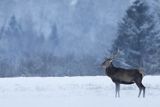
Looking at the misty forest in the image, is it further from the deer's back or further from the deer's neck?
the deer's back

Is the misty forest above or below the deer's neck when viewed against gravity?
below

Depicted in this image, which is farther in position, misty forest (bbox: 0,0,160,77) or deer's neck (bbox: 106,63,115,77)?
misty forest (bbox: 0,0,160,77)

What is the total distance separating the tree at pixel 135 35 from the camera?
Answer: 5084cm

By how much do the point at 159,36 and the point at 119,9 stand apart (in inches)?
3711

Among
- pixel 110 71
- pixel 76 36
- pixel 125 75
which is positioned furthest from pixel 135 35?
pixel 76 36

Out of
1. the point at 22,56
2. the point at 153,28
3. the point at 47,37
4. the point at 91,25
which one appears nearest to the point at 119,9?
the point at 91,25

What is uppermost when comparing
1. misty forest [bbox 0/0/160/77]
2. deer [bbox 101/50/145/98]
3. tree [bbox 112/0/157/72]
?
deer [bbox 101/50/145/98]

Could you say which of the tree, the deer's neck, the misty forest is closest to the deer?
the deer's neck

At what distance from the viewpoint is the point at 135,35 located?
171 feet

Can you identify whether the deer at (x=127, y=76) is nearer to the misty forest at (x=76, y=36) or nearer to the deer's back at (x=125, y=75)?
the deer's back at (x=125, y=75)

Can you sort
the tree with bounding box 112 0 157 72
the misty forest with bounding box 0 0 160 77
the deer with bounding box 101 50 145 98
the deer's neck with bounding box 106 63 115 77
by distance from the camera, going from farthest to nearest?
1. the misty forest with bounding box 0 0 160 77
2. the tree with bounding box 112 0 157 72
3. the deer's neck with bounding box 106 63 115 77
4. the deer with bounding box 101 50 145 98

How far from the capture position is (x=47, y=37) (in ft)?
406

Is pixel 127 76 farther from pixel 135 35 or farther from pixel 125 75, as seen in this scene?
pixel 135 35

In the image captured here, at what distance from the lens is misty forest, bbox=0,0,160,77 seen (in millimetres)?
52125
